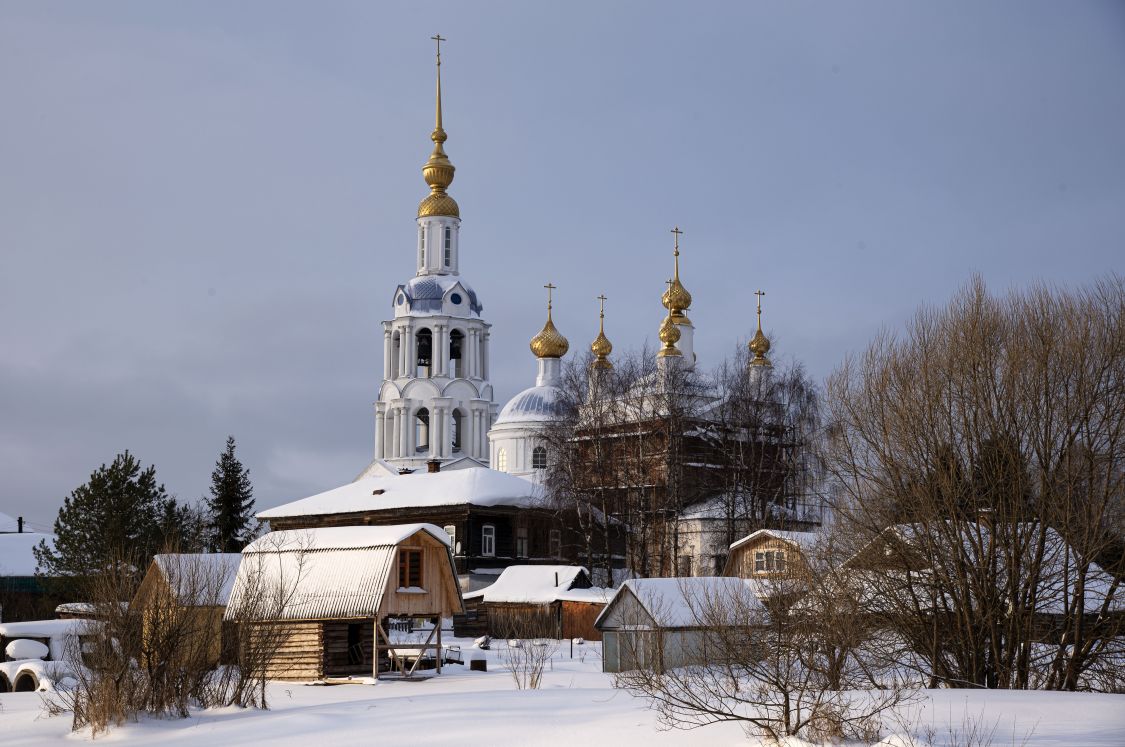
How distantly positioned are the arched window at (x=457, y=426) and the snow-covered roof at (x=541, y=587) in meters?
26.6

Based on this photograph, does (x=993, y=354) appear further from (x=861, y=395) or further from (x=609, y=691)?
(x=609, y=691)

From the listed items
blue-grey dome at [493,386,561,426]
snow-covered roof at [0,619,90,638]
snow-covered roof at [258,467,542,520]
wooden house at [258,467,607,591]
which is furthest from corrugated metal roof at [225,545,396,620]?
blue-grey dome at [493,386,561,426]

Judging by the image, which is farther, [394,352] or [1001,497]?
[394,352]

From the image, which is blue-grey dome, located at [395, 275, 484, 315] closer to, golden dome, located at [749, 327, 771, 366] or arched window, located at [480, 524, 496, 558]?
golden dome, located at [749, 327, 771, 366]

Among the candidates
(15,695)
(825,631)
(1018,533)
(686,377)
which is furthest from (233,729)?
(686,377)

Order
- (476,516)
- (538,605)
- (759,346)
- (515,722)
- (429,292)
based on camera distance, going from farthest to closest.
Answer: (429,292) < (759,346) < (476,516) < (538,605) < (515,722)

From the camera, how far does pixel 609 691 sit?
78.1 ft

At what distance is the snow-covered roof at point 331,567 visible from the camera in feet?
99.8

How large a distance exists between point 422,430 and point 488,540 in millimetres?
22309

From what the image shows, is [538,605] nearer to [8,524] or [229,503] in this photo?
[229,503]

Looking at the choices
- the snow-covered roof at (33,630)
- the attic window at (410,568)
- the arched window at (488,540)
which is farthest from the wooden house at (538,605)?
the snow-covered roof at (33,630)

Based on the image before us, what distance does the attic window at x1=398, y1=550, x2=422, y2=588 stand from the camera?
32.0 meters

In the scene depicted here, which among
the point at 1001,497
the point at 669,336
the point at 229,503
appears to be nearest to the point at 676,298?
the point at 669,336

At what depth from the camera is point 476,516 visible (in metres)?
53.8
